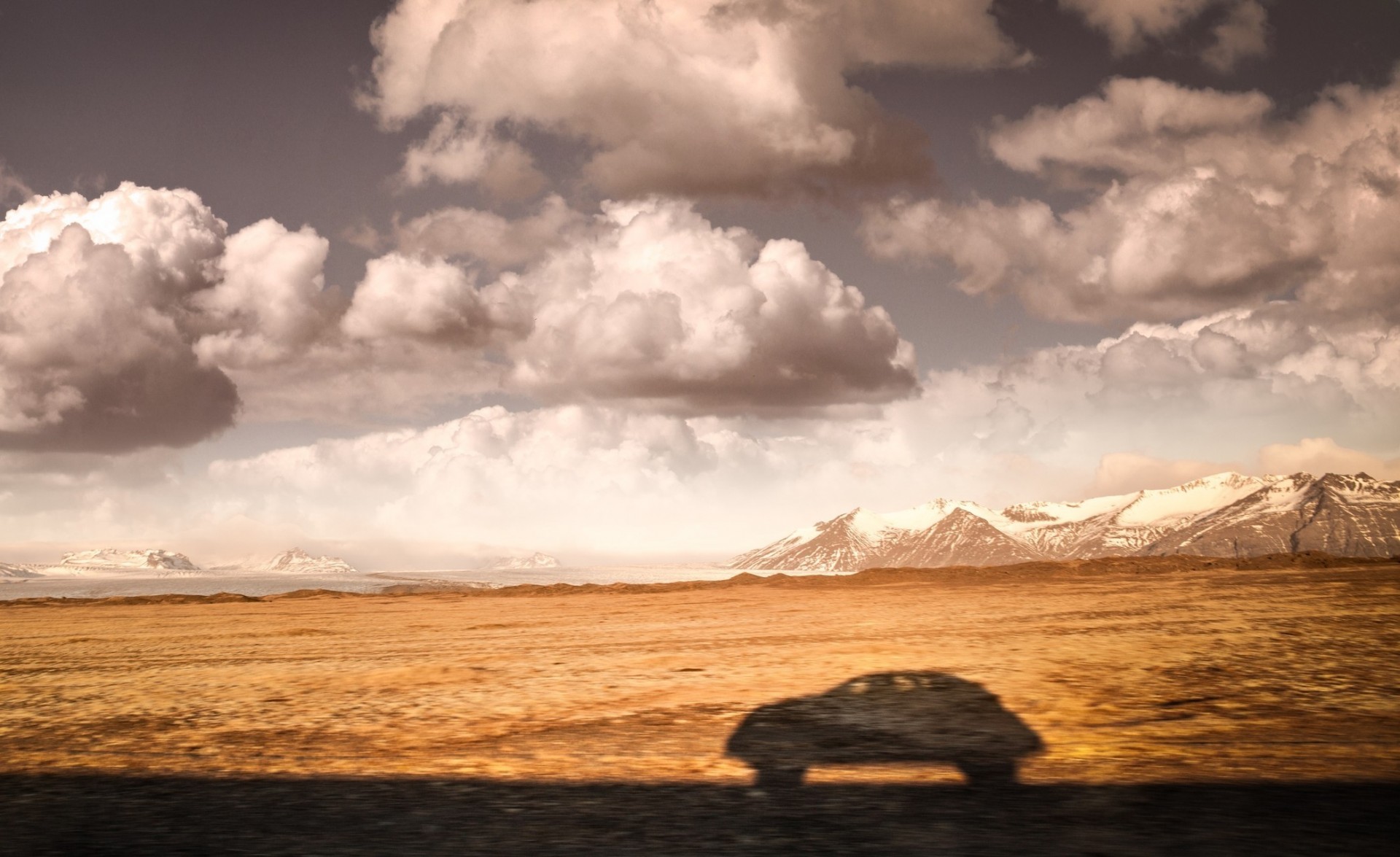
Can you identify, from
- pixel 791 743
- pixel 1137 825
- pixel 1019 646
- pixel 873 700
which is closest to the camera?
pixel 1137 825

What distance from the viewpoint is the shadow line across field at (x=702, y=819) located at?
15.8ft

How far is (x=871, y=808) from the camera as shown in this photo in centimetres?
557

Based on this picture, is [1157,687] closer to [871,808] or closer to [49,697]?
[871,808]

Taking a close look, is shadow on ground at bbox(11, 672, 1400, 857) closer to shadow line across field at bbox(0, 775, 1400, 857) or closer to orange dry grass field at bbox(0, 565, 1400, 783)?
shadow line across field at bbox(0, 775, 1400, 857)

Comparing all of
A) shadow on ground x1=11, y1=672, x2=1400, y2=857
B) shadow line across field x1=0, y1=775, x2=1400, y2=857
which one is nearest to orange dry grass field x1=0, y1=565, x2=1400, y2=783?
shadow on ground x1=11, y1=672, x2=1400, y2=857

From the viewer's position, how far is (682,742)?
7922 mm

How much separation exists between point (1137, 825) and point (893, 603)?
23682 millimetres

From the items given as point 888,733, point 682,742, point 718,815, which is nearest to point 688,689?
point 682,742

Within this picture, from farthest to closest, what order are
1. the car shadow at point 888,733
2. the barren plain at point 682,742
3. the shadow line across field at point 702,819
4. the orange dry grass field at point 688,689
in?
the orange dry grass field at point 688,689, the car shadow at point 888,733, the barren plain at point 682,742, the shadow line across field at point 702,819

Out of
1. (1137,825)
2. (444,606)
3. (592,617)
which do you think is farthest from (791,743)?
(444,606)

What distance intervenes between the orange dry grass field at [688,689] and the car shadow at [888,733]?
0.25m

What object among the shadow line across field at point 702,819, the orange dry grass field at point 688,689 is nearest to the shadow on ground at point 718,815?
the shadow line across field at point 702,819

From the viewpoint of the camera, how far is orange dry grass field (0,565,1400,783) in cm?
712

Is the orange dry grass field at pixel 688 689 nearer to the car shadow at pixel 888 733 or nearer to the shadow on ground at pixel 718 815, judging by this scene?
the car shadow at pixel 888 733
